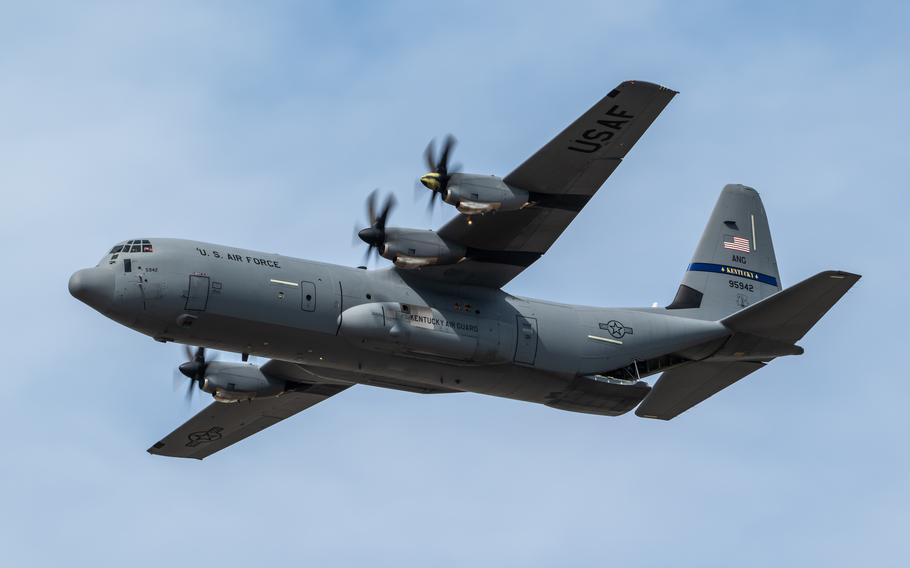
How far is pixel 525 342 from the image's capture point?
31891 mm

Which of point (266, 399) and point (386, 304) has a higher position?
point (386, 304)

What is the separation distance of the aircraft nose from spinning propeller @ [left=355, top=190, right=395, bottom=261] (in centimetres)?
497

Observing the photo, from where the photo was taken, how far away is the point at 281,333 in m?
30.1

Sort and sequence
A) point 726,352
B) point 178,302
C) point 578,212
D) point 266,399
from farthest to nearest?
point 266,399 → point 726,352 → point 578,212 → point 178,302

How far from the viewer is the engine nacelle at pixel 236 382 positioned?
34.4m

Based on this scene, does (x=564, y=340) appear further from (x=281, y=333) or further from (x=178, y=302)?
(x=178, y=302)

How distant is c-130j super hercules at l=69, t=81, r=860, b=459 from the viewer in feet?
97.5

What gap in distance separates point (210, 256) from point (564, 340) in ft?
25.2

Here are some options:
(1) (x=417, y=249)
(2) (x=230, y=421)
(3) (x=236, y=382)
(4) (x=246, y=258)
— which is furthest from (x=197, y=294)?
(2) (x=230, y=421)

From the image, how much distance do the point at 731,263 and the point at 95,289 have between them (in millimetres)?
15051

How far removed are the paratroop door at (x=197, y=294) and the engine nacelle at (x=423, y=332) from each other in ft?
9.06

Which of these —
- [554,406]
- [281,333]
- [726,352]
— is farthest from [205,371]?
[726,352]

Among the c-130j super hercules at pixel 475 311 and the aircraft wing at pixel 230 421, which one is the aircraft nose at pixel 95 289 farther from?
the aircraft wing at pixel 230 421

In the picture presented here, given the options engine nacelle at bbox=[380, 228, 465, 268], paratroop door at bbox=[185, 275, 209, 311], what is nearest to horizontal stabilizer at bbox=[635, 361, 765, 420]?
engine nacelle at bbox=[380, 228, 465, 268]
